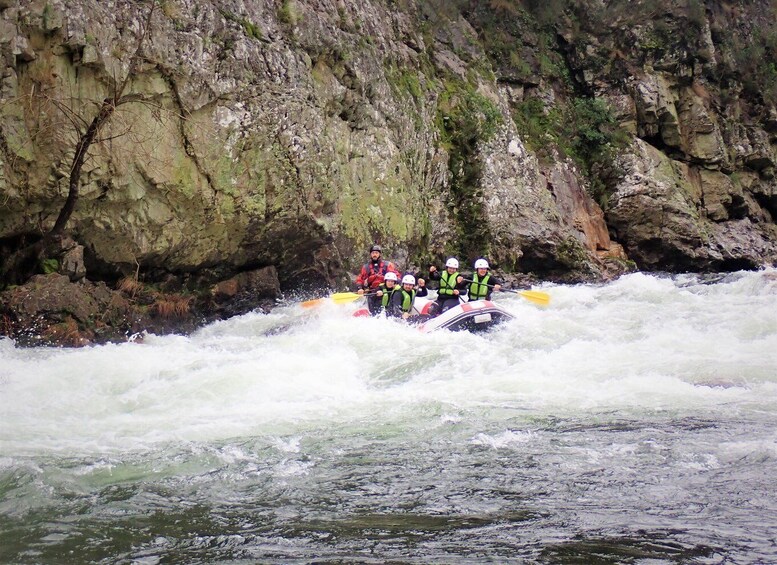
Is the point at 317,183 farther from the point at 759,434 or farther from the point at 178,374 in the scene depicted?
the point at 759,434

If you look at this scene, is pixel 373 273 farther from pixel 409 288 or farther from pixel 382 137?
pixel 382 137

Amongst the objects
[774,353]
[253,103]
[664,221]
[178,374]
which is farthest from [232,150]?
[664,221]

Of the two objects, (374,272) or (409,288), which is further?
(374,272)

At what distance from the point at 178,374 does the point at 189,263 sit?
3.89 meters

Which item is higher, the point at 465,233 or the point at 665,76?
the point at 665,76

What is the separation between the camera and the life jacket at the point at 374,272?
12703 mm

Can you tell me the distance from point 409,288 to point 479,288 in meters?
1.15

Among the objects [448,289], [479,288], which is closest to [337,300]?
[448,289]

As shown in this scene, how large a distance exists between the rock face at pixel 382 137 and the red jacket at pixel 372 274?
2.51 ft

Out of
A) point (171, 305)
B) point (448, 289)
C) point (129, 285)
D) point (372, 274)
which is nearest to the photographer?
point (129, 285)

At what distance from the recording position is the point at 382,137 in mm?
14625

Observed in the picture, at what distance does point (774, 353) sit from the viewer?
335 inches

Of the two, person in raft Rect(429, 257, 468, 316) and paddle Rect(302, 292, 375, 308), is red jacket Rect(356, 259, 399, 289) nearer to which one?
paddle Rect(302, 292, 375, 308)

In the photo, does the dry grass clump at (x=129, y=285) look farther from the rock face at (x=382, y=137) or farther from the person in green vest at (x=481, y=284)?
the person in green vest at (x=481, y=284)
